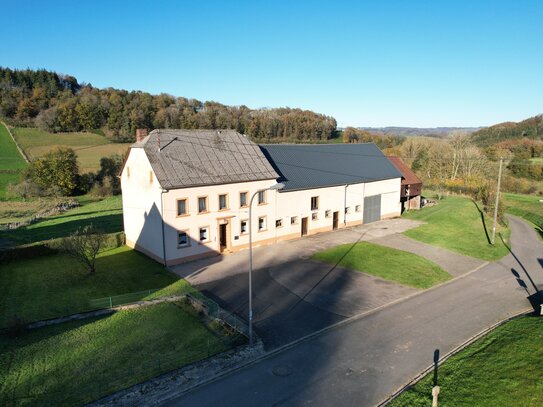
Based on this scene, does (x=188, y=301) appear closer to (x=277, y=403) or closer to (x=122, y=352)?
(x=122, y=352)

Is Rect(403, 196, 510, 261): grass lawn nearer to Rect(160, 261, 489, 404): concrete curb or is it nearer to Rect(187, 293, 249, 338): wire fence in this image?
Rect(160, 261, 489, 404): concrete curb

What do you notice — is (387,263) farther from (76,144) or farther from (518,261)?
(76,144)

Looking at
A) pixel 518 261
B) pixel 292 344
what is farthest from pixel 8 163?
pixel 518 261

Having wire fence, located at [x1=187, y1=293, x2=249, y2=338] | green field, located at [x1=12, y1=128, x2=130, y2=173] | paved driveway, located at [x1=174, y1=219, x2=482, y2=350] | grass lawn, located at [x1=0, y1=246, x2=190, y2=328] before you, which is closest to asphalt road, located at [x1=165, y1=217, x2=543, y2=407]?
paved driveway, located at [x1=174, y1=219, x2=482, y2=350]

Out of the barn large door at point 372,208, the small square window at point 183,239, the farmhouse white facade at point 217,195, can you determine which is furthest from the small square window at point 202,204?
the barn large door at point 372,208

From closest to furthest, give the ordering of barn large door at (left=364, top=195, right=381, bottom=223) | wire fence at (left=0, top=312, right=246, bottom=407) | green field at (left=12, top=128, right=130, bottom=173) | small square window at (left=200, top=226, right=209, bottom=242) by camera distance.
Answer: wire fence at (left=0, top=312, right=246, bottom=407), small square window at (left=200, top=226, right=209, bottom=242), barn large door at (left=364, top=195, right=381, bottom=223), green field at (left=12, top=128, right=130, bottom=173)

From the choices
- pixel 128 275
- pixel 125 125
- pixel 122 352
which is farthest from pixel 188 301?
pixel 125 125

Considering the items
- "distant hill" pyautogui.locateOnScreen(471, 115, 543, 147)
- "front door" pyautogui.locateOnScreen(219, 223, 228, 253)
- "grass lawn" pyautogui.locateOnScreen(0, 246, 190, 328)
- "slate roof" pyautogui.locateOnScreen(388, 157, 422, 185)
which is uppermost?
"distant hill" pyautogui.locateOnScreen(471, 115, 543, 147)
